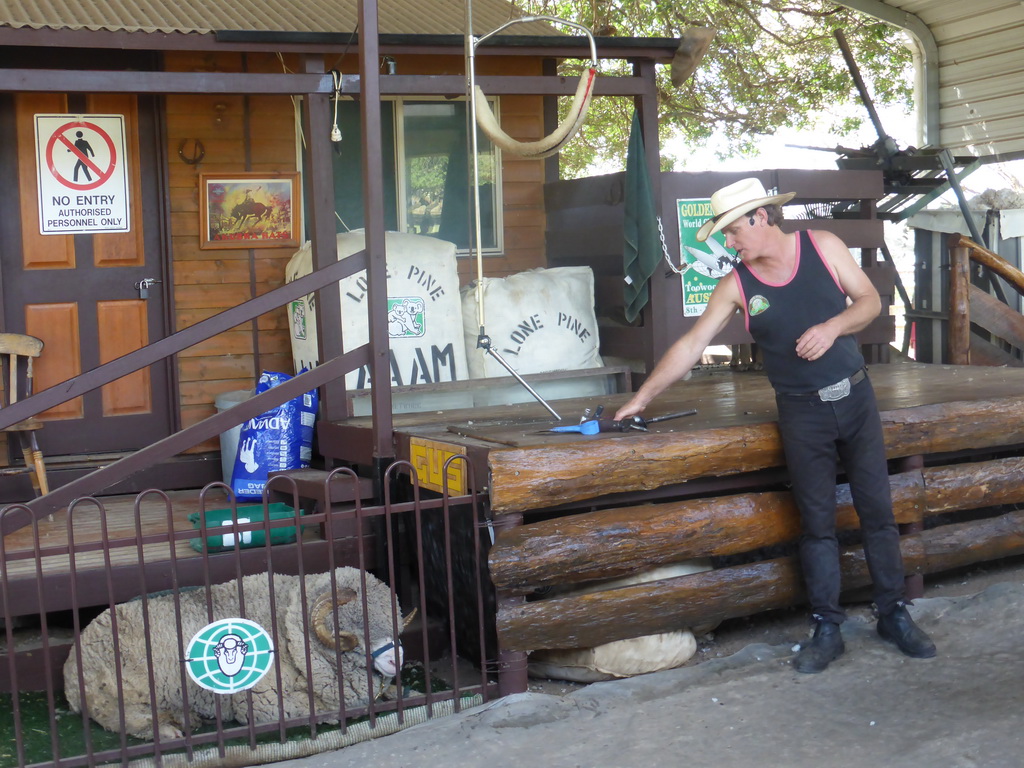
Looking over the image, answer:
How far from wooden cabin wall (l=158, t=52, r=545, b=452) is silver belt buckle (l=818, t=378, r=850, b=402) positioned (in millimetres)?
3708

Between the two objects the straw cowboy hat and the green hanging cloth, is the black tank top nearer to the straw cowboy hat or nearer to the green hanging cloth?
the straw cowboy hat

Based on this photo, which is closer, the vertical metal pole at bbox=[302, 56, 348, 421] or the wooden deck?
the wooden deck

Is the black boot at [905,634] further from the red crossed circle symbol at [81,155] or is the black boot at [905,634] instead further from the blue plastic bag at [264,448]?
the red crossed circle symbol at [81,155]

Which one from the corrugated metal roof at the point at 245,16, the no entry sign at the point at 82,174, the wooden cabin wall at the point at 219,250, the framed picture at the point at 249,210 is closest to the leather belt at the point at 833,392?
the corrugated metal roof at the point at 245,16

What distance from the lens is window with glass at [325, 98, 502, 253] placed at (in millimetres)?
8125

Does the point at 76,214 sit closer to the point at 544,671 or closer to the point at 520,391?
the point at 520,391

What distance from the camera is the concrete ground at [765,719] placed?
4.13m

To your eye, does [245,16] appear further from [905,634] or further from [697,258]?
[905,634]

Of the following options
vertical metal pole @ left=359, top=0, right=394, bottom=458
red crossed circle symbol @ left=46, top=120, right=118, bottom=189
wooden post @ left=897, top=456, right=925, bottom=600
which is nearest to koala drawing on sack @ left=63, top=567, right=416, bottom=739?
vertical metal pole @ left=359, top=0, right=394, bottom=458

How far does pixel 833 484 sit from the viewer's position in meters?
5.08

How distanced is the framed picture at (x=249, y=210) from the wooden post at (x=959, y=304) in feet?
16.7

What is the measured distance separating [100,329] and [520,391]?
2907 mm

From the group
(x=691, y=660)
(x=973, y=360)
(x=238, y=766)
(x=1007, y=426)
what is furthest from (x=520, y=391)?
(x=973, y=360)

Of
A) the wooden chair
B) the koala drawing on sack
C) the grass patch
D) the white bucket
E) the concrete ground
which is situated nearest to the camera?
the concrete ground
